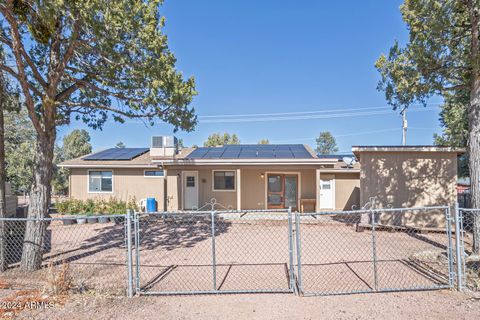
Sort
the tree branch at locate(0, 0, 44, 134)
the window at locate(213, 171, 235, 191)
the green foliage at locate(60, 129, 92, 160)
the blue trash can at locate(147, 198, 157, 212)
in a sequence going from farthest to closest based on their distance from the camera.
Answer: the green foliage at locate(60, 129, 92, 160)
the window at locate(213, 171, 235, 191)
the blue trash can at locate(147, 198, 157, 212)
the tree branch at locate(0, 0, 44, 134)

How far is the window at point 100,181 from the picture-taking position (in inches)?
576

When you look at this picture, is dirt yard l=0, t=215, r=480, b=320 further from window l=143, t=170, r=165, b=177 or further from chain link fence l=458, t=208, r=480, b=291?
window l=143, t=170, r=165, b=177

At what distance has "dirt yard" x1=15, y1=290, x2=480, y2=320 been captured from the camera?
3611 millimetres

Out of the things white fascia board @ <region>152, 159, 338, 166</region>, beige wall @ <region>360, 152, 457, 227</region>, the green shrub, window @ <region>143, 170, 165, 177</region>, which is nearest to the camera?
beige wall @ <region>360, 152, 457, 227</region>

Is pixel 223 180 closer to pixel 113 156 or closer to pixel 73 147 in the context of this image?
pixel 113 156

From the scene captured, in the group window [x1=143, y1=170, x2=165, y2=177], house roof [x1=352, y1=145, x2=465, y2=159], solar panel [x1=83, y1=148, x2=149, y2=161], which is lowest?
window [x1=143, y1=170, x2=165, y2=177]

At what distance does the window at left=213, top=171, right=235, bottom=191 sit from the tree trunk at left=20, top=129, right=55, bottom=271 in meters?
8.91

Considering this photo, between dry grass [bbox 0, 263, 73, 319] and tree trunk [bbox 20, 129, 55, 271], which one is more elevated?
tree trunk [bbox 20, 129, 55, 271]

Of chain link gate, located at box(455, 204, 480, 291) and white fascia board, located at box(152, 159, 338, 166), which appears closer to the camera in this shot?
chain link gate, located at box(455, 204, 480, 291)

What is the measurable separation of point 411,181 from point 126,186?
42.2 ft

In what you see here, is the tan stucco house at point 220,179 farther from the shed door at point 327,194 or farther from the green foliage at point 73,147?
the green foliage at point 73,147

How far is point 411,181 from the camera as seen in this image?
9938mm

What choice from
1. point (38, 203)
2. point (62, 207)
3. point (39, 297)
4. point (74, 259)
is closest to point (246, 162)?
point (74, 259)

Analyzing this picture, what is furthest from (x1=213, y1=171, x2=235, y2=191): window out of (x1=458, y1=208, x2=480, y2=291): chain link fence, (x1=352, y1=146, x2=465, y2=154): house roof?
(x1=458, y1=208, x2=480, y2=291): chain link fence
